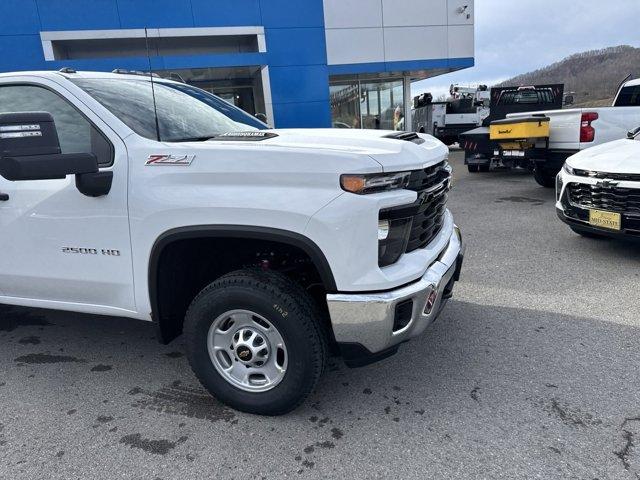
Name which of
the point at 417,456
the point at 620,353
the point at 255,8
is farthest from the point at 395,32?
the point at 417,456

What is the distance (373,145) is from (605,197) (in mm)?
3441

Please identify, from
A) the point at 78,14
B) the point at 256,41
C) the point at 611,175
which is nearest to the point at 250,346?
the point at 611,175

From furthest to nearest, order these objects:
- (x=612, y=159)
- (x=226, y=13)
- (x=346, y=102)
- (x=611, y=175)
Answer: (x=346, y=102) → (x=226, y=13) → (x=612, y=159) → (x=611, y=175)

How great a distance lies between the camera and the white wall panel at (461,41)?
16484mm

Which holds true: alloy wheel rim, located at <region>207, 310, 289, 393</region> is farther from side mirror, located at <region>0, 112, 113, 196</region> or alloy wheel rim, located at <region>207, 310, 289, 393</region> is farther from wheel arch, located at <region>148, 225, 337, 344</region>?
side mirror, located at <region>0, 112, 113, 196</region>

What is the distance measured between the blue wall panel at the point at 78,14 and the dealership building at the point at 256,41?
0.09 feet

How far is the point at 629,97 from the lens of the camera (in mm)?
9062

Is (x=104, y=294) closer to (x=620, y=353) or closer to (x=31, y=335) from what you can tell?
(x=31, y=335)

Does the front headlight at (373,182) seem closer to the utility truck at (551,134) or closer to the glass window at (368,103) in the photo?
the utility truck at (551,134)

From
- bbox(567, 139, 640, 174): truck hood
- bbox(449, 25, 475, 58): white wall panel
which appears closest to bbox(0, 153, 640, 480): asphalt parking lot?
bbox(567, 139, 640, 174): truck hood

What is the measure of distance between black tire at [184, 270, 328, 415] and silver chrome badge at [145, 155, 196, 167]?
2.15ft

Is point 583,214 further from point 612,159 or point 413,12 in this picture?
point 413,12

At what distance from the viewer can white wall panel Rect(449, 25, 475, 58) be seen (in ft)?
54.1

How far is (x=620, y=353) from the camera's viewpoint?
10.4ft
